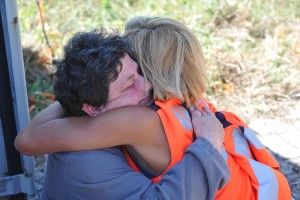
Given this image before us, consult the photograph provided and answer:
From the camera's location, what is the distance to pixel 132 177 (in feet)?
6.48

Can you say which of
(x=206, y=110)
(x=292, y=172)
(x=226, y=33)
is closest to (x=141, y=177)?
(x=206, y=110)

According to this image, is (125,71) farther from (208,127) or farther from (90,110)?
(208,127)

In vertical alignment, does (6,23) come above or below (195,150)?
above

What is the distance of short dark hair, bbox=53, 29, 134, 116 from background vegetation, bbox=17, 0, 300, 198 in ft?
6.73

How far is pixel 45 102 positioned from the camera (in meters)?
4.36

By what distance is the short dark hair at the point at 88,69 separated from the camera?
1975 mm

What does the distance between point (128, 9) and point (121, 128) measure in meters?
4.16

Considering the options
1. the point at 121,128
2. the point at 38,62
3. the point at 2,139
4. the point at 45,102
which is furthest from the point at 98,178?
the point at 38,62

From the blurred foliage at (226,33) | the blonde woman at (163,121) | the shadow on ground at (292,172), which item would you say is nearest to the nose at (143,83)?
the blonde woman at (163,121)

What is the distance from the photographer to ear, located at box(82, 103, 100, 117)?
2.05 m

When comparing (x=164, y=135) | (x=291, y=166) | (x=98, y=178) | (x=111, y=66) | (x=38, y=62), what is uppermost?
(x=111, y=66)

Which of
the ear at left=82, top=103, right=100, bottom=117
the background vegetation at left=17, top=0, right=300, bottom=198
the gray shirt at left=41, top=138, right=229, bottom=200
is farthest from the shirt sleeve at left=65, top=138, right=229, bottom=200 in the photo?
the background vegetation at left=17, top=0, right=300, bottom=198

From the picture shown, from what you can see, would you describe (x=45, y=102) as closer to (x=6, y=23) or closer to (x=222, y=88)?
(x=222, y=88)

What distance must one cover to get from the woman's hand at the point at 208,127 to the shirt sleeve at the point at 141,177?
0.16 feet
